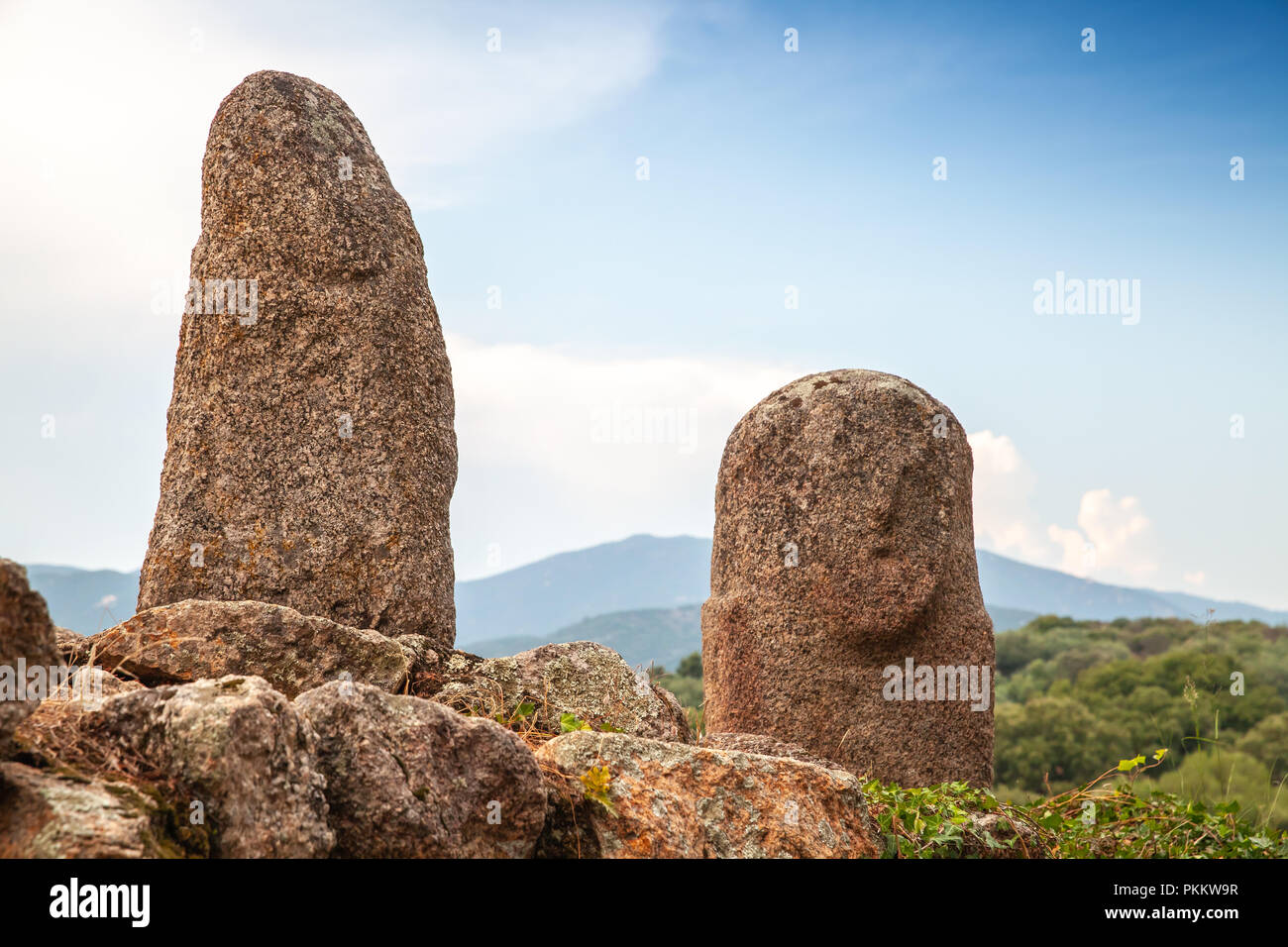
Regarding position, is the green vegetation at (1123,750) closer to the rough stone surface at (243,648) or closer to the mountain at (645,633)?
the rough stone surface at (243,648)

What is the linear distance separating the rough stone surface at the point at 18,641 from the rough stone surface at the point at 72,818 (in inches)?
7.0

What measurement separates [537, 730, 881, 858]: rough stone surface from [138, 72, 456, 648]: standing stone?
228cm

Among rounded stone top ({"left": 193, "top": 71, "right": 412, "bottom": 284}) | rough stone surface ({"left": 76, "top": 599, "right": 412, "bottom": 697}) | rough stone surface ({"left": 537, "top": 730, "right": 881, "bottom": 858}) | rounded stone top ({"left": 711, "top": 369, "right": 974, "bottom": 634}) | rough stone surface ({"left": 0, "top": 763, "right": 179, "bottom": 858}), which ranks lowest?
rough stone surface ({"left": 537, "top": 730, "right": 881, "bottom": 858})

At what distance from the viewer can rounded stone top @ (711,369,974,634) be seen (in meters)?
8.75

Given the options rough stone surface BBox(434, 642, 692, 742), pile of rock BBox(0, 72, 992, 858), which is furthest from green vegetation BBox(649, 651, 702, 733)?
pile of rock BBox(0, 72, 992, 858)

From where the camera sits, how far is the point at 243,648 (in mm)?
5617

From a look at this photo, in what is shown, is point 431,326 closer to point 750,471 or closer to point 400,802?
point 750,471

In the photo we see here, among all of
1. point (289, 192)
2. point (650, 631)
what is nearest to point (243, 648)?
point (289, 192)

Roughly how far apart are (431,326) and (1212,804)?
6044mm

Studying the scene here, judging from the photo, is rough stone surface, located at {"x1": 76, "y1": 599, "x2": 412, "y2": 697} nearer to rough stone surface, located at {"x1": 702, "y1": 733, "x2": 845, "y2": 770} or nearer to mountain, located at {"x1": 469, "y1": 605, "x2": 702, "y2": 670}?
rough stone surface, located at {"x1": 702, "y1": 733, "x2": 845, "y2": 770}

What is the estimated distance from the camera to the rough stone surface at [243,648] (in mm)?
5520

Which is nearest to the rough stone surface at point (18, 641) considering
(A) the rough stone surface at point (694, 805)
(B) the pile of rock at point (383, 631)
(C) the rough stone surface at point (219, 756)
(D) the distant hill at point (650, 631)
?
(B) the pile of rock at point (383, 631)

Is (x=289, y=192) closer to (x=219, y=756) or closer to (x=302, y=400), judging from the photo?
(x=302, y=400)
